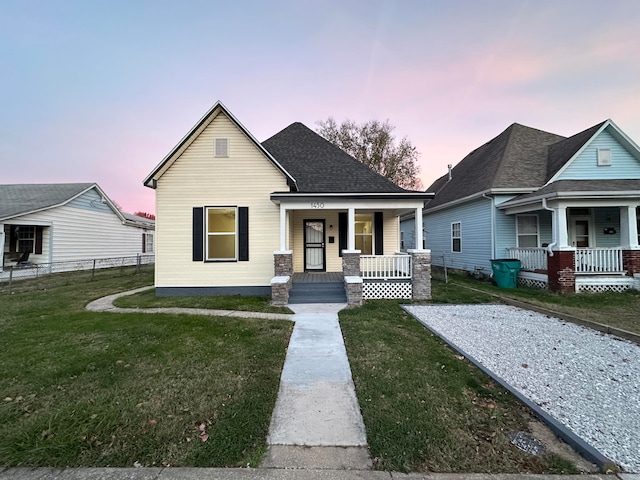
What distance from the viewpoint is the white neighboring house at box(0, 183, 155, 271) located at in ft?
51.8

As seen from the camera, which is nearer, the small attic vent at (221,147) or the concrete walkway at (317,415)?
the concrete walkway at (317,415)

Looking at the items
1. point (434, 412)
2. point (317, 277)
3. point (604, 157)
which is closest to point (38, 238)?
point (317, 277)

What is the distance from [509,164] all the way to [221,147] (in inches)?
Result: 511

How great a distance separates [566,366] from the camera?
444cm

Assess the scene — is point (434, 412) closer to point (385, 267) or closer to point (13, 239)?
point (385, 267)

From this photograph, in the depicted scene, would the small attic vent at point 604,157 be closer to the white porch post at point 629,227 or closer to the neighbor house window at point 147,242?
the white porch post at point 629,227

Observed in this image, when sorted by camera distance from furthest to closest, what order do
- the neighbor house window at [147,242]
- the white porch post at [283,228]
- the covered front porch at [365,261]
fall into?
the neighbor house window at [147,242] → the white porch post at [283,228] → the covered front porch at [365,261]

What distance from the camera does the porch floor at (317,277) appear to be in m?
9.98

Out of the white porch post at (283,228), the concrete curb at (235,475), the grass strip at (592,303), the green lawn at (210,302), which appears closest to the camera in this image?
the concrete curb at (235,475)

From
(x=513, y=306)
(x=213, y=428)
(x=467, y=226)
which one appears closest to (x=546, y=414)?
(x=213, y=428)

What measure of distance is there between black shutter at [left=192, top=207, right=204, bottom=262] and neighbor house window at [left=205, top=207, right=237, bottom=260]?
238mm

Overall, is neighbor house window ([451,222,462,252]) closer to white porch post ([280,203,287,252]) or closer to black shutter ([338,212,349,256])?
black shutter ([338,212,349,256])

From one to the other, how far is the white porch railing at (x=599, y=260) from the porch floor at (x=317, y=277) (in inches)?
346

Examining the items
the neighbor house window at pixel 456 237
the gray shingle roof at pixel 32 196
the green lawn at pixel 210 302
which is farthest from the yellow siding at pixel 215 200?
the gray shingle roof at pixel 32 196
